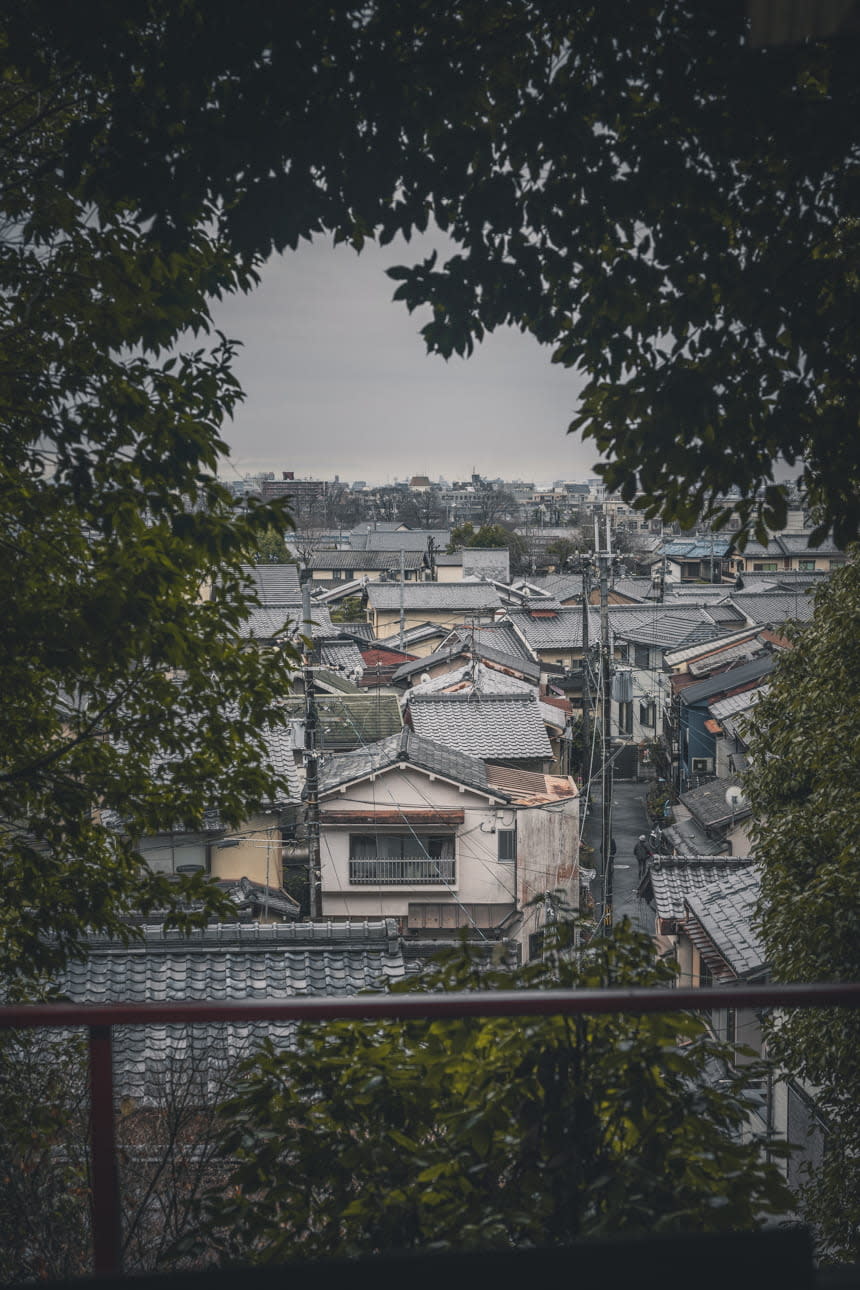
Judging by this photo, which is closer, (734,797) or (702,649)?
(734,797)

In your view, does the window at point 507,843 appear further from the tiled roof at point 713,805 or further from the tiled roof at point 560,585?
the tiled roof at point 560,585

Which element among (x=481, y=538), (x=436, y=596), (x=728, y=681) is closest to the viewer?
(x=728, y=681)

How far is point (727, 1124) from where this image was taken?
1.56 metres

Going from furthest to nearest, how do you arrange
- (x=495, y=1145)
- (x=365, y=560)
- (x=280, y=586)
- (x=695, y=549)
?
(x=365, y=560) < (x=695, y=549) < (x=280, y=586) < (x=495, y=1145)

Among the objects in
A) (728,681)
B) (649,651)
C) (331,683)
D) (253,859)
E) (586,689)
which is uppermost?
(649,651)

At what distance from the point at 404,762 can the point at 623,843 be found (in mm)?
5276

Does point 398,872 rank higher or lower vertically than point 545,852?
lower

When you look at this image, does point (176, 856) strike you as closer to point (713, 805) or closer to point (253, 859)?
point (253, 859)

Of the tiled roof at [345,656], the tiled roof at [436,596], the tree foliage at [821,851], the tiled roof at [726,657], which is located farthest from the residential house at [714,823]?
the tiled roof at [436,596]

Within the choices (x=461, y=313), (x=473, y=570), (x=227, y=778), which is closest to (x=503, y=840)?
(x=227, y=778)

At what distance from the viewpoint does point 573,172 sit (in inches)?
87.0

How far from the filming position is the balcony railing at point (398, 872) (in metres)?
9.72

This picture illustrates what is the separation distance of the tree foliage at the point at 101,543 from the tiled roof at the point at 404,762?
23.1 ft

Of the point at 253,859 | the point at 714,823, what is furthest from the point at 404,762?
the point at 714,823
